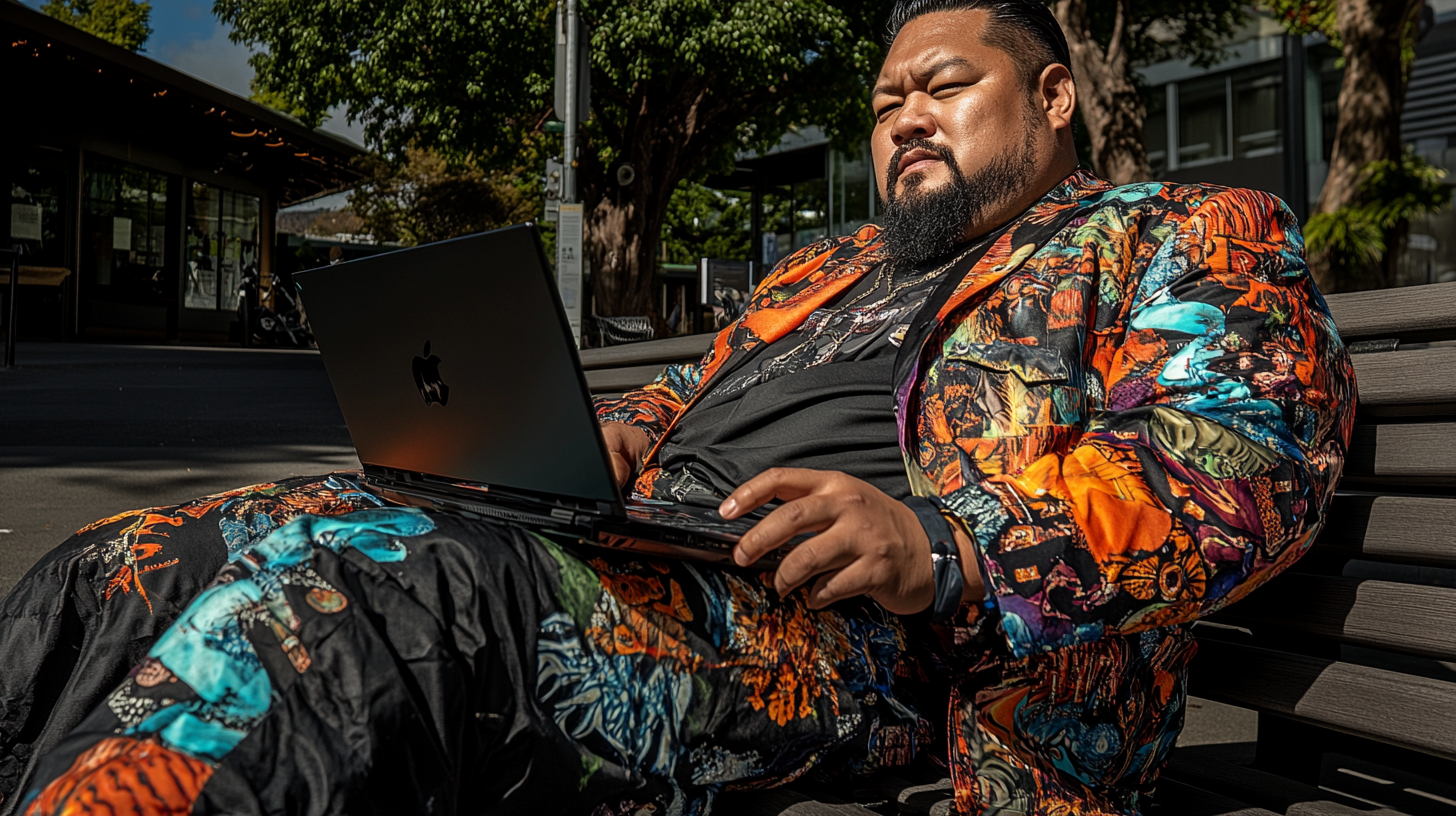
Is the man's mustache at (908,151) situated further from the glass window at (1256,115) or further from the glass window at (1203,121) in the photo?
the glass window at (1203,121)

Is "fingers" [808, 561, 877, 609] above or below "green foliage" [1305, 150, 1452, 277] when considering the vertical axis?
below

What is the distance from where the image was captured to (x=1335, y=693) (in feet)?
5.45

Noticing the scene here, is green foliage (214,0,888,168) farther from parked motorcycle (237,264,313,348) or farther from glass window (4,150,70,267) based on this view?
glass window (4,150,70,267)

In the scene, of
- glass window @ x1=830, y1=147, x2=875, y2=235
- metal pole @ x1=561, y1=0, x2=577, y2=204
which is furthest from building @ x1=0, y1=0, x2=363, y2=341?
glass window @ x1=830, y1=147, x2=875, y2=235

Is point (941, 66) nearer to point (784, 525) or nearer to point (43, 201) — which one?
point (784, 525)

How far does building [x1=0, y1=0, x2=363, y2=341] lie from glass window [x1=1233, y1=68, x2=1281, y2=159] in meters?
24.6

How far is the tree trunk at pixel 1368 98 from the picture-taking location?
8.95 m

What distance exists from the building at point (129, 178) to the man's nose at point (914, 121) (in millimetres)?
20899

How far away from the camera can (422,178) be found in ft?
140

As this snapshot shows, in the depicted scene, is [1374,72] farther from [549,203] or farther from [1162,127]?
[1162,127]

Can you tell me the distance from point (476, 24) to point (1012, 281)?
710 inches

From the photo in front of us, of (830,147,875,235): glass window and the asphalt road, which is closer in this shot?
the asphalt road

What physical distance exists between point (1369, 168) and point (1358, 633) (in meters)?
9.12

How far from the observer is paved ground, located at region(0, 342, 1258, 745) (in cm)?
474
